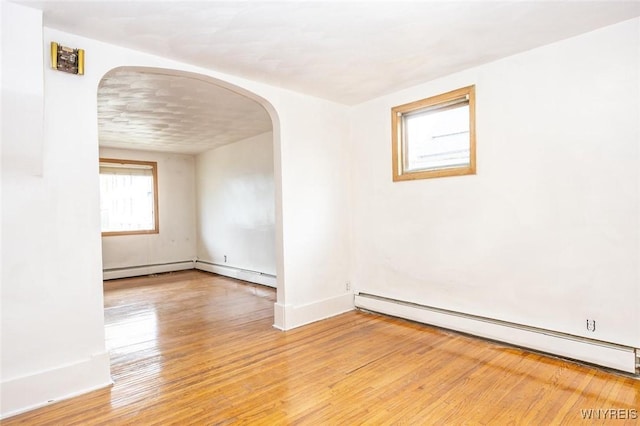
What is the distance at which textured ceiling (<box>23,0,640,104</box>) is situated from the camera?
2.16 meters

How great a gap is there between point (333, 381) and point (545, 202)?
7.29ft

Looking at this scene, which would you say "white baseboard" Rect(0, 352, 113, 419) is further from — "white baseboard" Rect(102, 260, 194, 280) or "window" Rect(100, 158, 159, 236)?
"window" Rect(100, 158, 159, 236)

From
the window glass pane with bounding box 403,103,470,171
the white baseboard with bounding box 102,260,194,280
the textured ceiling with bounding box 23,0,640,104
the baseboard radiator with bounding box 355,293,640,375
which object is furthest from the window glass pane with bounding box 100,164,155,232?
the window glass pane with bounding box 403,103,470,171

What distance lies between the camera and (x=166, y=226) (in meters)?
7.54

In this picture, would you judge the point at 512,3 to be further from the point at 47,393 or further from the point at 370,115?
the point at 47,393

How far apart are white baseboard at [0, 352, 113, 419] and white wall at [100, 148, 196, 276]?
4986 millimetres

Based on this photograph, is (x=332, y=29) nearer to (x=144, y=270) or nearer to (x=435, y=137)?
(x=435, y=137)

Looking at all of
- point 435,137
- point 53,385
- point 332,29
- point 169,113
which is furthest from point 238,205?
point 332,29

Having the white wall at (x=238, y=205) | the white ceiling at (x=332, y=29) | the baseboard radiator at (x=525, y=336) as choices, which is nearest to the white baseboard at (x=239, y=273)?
the white wall at (x=238, y=205)

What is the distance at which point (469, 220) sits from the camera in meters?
3.30

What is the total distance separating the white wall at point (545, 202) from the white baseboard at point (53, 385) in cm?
289

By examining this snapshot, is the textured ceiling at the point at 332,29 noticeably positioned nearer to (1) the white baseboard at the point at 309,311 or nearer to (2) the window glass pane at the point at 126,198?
(1) the white baseboard at the point at 309,311

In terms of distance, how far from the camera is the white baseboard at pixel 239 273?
5.89 meters

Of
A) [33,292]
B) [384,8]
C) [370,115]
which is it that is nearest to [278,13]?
[384,8]
